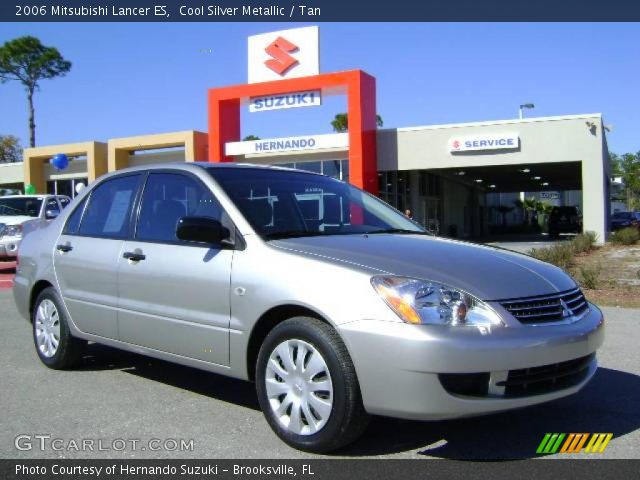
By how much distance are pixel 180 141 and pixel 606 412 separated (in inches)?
1113

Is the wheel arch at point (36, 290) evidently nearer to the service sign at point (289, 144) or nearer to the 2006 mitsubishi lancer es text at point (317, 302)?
the 2006 mitsubishi lancer es text at point (317, 302)

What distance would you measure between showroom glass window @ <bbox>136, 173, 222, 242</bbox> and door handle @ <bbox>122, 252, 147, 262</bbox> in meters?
0.13

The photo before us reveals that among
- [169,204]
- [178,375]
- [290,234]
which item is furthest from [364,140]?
[290,234]

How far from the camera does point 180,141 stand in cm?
3078

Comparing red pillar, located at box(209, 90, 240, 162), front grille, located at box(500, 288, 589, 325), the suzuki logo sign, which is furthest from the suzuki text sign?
front grille, located at box(500, 288, 589, 325)

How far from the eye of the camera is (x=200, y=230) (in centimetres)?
417

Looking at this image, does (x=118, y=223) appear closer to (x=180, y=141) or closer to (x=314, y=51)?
(x=314, y=51)

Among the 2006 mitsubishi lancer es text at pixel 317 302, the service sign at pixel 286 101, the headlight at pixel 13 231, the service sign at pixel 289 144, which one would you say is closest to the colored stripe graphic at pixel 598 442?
the 2006 mitsubishi lancer es text at pixel 317 302

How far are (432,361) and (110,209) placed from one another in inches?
131

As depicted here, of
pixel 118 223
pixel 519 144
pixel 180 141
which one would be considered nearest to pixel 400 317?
pixel 118 223

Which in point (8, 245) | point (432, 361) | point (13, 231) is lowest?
point (432, 361)

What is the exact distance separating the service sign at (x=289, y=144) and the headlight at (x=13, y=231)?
498 inches

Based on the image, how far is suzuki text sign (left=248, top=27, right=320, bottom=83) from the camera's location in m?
25.5
